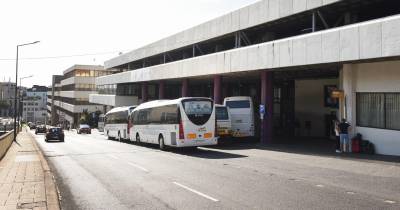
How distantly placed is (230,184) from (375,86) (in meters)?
12.4

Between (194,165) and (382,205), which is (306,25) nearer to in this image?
(194,165)

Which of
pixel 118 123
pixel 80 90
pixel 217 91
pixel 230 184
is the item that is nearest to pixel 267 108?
pixel 217 91

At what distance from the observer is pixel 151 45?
178 feet

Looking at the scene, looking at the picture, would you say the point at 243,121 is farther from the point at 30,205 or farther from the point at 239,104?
the point at 30,205

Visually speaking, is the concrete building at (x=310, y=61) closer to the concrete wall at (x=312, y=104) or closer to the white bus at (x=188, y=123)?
the concrete wall at (x=312, y=104)

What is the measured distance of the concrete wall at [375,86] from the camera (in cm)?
2016

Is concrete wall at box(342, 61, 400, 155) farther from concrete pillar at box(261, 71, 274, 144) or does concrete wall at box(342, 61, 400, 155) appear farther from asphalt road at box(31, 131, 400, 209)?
concrete pillar at box(261, 71, 274, 144)

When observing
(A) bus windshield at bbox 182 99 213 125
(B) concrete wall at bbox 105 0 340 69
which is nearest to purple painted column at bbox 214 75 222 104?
(B) concrete wall at bbox 105 0 340 69

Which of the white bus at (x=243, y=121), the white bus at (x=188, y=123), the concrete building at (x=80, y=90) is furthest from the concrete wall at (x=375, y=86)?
the concrete building at (x=80, y=90)

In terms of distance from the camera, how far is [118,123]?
3869cm

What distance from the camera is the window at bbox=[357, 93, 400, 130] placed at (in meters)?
20.3

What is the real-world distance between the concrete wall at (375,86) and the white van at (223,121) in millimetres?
8545

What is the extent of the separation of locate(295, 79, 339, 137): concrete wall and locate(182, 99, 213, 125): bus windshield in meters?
14.6

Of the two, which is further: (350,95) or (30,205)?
(350,95)
